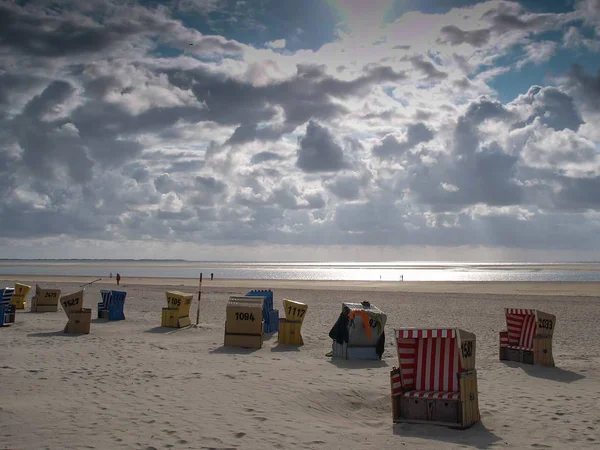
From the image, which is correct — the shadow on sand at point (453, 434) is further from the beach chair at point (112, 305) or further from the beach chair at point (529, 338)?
the beach chair at point (112, 305)

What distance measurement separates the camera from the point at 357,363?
13.5 m

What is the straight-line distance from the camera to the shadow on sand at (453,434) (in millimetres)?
7603

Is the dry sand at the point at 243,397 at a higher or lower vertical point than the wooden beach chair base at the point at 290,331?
lower

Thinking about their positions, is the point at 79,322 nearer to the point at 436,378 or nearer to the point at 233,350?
the point at 233,350

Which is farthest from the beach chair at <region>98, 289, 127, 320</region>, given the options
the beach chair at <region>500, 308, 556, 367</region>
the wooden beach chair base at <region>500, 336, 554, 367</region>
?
the wooden beach chair base at <region>500, 336, 554, 367</region>

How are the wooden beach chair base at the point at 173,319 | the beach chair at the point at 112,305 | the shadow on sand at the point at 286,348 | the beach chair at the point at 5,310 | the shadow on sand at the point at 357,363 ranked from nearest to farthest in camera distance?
the shadow on sand at the point at 357,363
the shadow on sand at the point at 286,348
the beach chair at the point at 5,310
the wooden beach chair base at the point at 173,319
the beach chair at the point at 112,305

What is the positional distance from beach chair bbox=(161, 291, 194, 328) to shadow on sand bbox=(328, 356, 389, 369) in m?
7.92

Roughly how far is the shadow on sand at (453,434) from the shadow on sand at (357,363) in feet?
15.2

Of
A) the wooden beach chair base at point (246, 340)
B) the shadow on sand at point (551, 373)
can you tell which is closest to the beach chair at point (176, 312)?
the wooden beach chair base at point (246, 340)

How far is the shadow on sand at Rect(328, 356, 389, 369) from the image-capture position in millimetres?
13094

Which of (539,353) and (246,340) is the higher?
(539,353)

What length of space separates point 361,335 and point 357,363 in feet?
2.67

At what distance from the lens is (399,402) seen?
8664 millimetres

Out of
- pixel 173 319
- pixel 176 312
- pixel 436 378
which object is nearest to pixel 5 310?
pixel 173 319
